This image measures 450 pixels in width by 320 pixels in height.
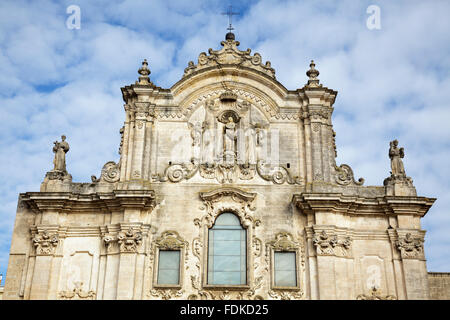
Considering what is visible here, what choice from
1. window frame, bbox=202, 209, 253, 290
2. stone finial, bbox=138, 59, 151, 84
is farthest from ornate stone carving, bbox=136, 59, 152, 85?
window frame, bbox=202, 209, 253, 290

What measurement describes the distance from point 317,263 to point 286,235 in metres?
1.26

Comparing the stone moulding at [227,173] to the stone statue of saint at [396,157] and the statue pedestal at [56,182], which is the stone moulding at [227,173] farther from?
the stone statue of saint at [396,157]

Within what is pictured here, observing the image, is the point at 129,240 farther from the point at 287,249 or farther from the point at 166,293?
the point at 287,249

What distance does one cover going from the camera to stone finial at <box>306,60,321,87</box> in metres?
20.7

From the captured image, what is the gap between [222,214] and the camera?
62.5 ft

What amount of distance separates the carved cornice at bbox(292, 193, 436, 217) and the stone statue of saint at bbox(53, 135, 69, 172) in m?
7.33

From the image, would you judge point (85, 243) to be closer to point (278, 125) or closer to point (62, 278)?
point (62, 278)

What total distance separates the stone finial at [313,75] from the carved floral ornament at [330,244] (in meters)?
5.22

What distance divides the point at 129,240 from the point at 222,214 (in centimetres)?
295

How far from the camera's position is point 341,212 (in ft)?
61.6

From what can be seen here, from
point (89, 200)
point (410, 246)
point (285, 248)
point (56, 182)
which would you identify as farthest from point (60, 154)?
point (410, 246)
